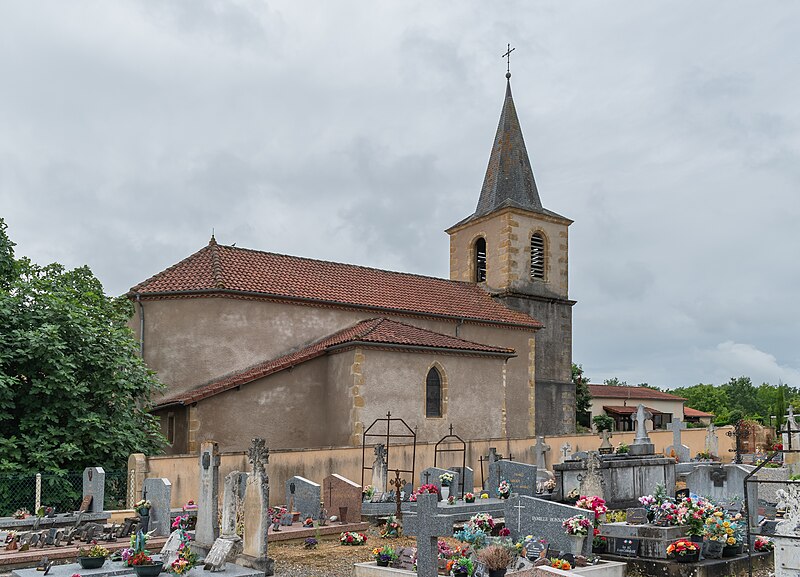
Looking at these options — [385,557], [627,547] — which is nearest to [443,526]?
[385,557]

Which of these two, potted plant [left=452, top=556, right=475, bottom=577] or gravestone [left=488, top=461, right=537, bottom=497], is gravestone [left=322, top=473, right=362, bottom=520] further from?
potted plant [left=452, top=556, right=475, bottom=577]

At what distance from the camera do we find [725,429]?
33.2 meters

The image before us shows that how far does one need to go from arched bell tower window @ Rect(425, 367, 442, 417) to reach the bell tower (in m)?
8.53

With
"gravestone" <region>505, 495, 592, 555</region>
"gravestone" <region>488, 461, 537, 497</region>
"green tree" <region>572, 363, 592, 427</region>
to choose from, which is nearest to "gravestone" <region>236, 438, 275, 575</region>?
"gravestone" <region>505, 495, 592, 555</region>

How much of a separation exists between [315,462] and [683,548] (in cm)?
1111

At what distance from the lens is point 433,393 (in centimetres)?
2597

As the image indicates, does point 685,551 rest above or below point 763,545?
above

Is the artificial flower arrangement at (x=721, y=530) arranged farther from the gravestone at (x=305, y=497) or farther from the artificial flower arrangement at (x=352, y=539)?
the gravestone at (x=305, y=497)

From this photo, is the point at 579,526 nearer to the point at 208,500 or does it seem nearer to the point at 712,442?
the point at 208,500

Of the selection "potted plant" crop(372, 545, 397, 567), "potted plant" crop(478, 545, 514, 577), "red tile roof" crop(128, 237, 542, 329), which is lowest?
"potted plant" crop(372, 545, 397, 567)

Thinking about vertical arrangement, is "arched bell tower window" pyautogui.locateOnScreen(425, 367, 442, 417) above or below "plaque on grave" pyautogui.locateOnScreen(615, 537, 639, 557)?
above

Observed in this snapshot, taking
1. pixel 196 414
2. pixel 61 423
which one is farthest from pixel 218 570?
pixel 196 414

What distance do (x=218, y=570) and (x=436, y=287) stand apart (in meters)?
22.2

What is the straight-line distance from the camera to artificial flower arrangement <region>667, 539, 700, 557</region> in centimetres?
1158
